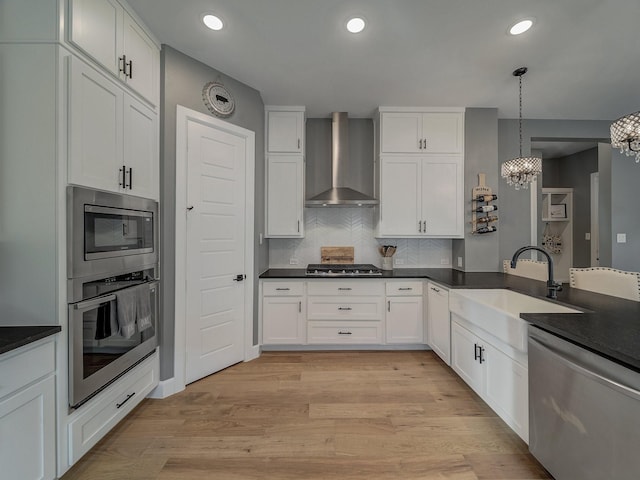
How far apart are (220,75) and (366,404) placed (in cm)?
308

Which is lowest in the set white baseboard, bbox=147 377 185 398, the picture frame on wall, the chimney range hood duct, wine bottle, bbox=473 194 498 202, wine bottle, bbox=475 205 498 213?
white baseboard, bbox=147 377 185 398

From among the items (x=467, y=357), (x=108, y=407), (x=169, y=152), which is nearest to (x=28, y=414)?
(x=108, y=407)

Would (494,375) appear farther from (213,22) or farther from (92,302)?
(213,22)

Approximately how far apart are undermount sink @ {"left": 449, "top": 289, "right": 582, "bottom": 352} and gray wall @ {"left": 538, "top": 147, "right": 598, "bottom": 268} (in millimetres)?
3991

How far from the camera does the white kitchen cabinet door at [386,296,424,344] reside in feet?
9.96

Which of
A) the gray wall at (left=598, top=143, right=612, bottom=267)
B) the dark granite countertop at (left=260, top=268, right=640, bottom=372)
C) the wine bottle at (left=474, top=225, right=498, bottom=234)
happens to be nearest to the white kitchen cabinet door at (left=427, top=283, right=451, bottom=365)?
the dark granite countertop at (left=260, top=268, right=640, bottom=372)

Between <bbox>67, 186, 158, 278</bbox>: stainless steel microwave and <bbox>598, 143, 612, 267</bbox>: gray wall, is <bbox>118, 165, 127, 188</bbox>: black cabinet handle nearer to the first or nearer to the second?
<bbox>67, 186, 158, 278</bbox>: stainless steel microwave

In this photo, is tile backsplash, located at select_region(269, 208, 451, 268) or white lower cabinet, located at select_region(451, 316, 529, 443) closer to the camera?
white lower cabinet, located at select_region(451, 316, 529, 443)

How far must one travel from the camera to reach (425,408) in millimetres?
2080

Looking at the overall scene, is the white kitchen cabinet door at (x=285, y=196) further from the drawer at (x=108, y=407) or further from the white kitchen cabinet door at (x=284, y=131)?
the drawer at (x=108, y=407)

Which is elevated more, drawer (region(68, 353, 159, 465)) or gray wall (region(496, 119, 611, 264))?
gray wall (region(496, 119, 611, 264))

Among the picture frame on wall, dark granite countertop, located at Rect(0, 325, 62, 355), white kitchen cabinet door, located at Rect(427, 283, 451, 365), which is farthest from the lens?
the picture frame on wall

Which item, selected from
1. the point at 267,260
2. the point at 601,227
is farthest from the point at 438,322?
the point at 601,227

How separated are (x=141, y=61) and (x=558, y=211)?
670 cm
